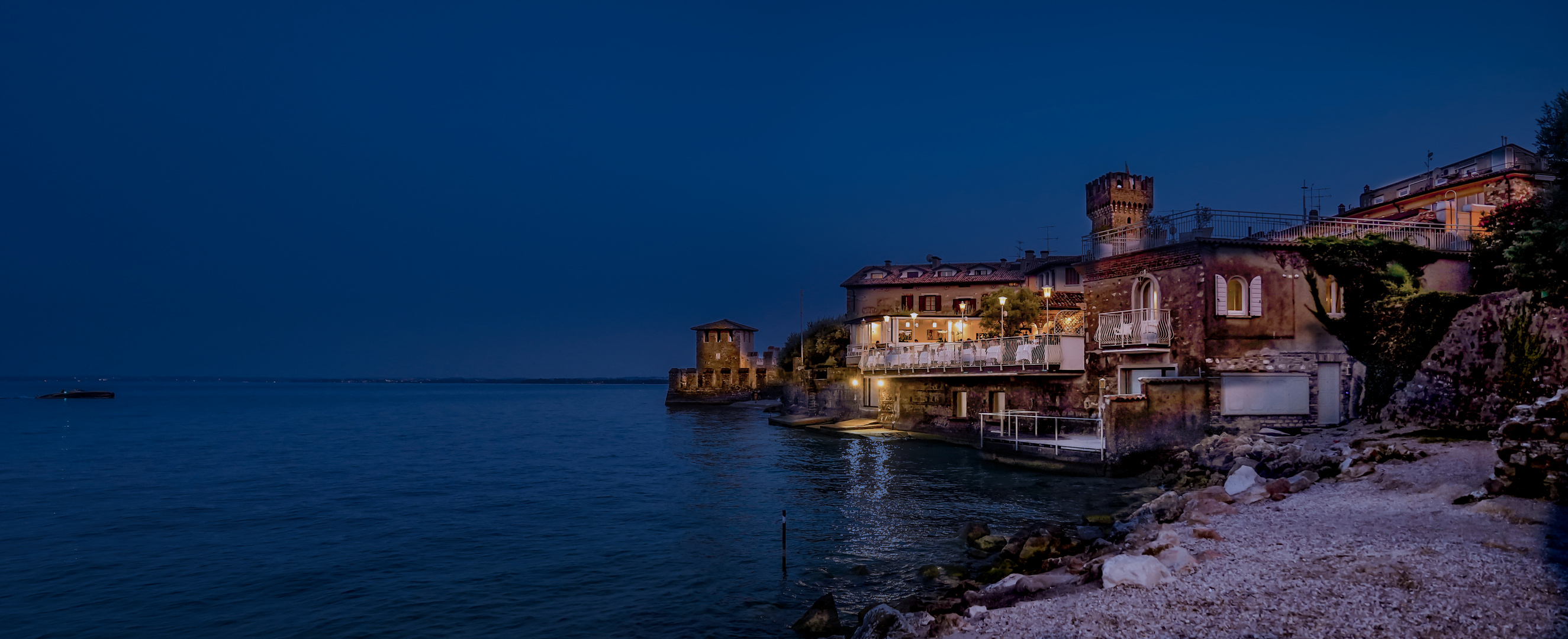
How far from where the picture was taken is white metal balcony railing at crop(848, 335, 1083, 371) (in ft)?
105

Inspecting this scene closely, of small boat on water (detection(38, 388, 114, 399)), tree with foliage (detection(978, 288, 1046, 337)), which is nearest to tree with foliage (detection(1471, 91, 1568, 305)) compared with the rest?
tree with foliage (detection(978, 288, 1046, 337))

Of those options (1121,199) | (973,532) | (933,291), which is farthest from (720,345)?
(973,532)

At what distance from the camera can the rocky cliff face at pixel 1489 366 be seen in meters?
19.5

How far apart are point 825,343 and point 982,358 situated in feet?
122

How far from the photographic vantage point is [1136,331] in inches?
1146

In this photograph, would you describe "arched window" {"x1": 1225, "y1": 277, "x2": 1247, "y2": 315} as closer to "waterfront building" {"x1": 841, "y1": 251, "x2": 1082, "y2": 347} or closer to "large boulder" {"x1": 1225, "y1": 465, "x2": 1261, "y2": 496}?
"large boulder" {"x1": 1225, "y1": 465, "x2": 1261, "y2": 496}

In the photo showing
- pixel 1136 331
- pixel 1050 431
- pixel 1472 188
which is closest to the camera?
pixel 1136 331

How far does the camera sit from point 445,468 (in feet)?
121

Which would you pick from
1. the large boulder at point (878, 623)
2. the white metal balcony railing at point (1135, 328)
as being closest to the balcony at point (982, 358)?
the white metal balcony railing at point (1135, 328)

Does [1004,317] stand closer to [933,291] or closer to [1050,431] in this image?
[1050,431]

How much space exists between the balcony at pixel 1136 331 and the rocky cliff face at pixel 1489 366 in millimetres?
6765

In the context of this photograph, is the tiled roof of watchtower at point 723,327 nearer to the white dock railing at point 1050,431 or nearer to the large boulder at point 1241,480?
the white dock railing at point 1050,431

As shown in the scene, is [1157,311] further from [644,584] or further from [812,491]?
[644,584]

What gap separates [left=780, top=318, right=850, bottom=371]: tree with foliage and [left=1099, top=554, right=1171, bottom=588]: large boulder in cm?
4865
